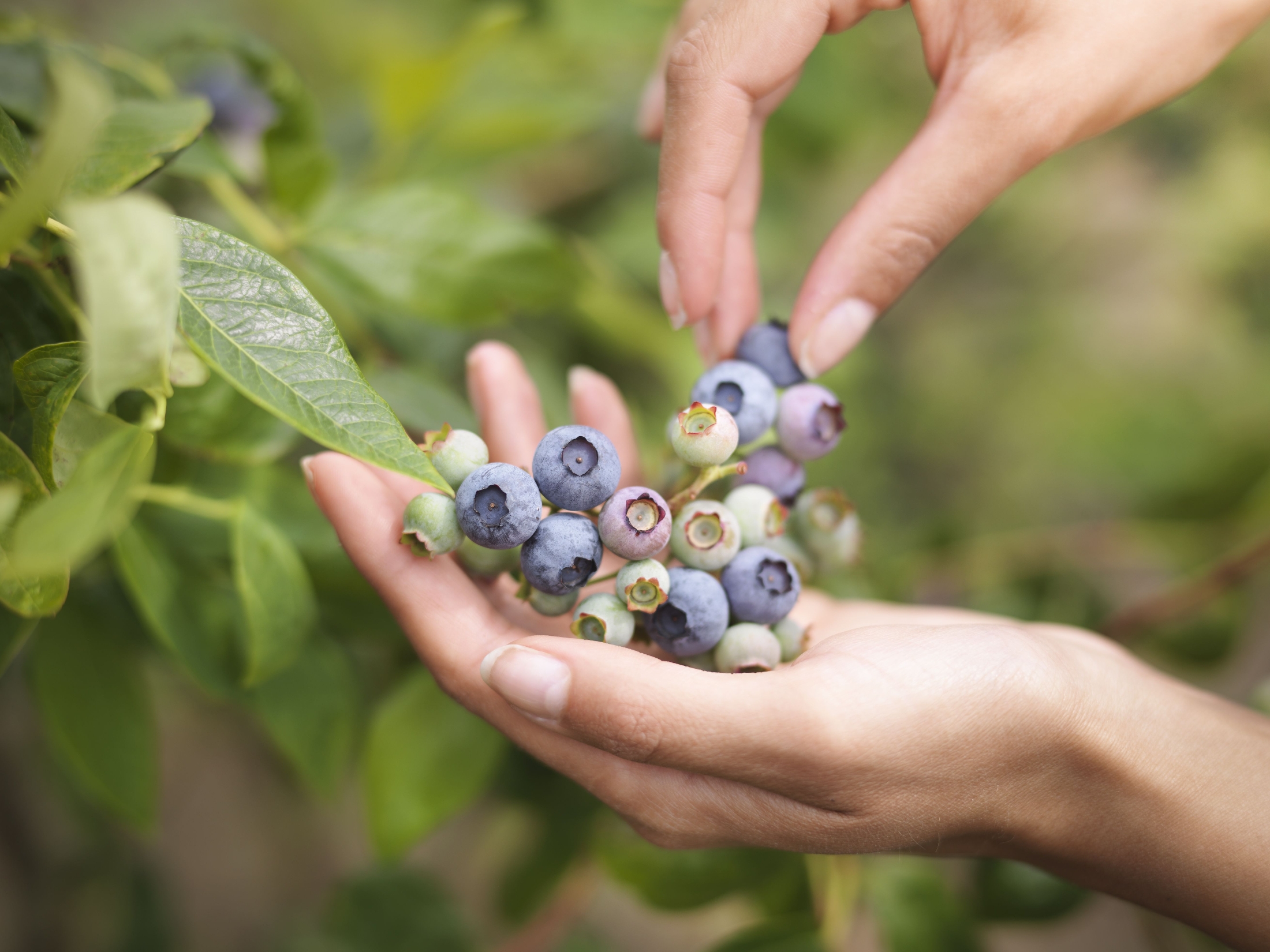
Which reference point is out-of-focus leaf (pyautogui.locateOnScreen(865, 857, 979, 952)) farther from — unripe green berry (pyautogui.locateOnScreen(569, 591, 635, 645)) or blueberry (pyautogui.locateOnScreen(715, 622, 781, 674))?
unripe green berry (pyautogui.locateOnScreen(569, 591, 635, 645))

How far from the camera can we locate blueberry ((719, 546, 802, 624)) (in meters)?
0.83

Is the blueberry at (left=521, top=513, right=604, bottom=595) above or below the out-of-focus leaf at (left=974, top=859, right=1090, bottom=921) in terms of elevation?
above

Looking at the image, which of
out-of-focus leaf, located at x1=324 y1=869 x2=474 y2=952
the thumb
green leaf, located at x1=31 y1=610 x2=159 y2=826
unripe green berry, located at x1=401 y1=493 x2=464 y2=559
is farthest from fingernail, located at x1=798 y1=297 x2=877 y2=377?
out-of-focus leaf, located at x1=324 y1=869 x2=474 y2=952

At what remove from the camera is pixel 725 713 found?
695 mm

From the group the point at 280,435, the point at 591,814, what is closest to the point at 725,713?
the point at 280,435

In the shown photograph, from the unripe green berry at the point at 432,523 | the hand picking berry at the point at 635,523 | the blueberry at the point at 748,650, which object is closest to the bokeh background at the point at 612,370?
the unripe green berry at the point at 432,523

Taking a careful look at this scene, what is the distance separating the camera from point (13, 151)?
66 cm

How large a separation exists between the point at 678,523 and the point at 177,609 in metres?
0.60

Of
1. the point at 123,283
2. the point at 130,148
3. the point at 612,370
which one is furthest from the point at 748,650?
the point at 612,370

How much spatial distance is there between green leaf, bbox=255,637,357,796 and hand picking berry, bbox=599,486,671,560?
22.2 inches

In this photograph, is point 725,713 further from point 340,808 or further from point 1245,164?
point 1245,164

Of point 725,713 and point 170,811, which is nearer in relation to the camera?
point 725,713

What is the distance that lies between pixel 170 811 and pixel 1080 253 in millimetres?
3756

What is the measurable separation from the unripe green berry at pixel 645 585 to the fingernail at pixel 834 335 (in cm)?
36
